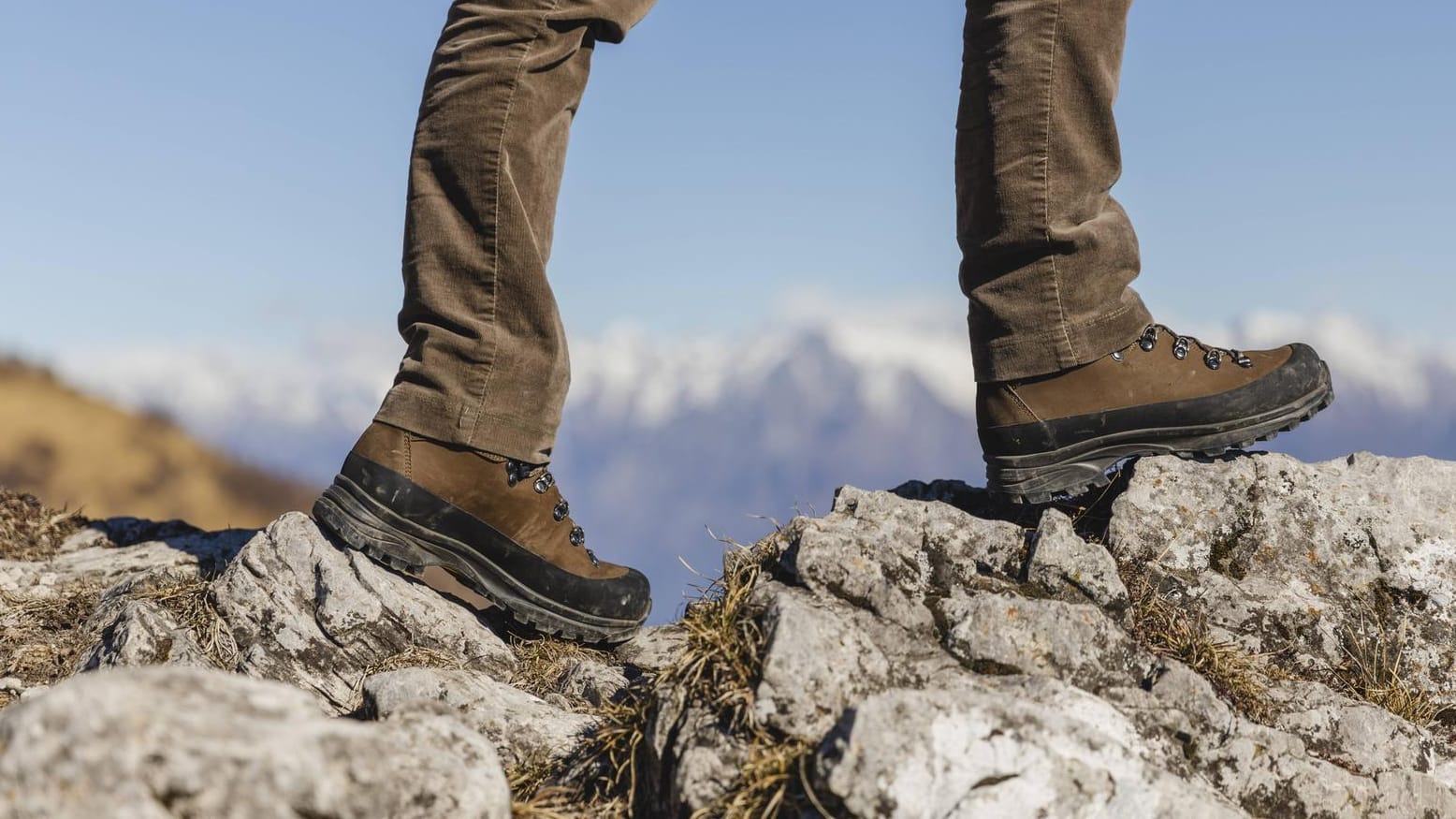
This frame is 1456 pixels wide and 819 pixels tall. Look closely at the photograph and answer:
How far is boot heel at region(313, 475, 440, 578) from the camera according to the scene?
15.4 feet

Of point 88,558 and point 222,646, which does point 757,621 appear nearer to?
point 222,646

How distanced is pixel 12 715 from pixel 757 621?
184cm

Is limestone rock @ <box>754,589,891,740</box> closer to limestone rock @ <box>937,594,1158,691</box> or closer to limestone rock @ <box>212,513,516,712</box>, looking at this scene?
limestone rock @ <box>937,594,1158,691</box>

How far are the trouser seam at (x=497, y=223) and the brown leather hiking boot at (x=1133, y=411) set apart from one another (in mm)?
1989

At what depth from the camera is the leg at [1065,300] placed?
444cm

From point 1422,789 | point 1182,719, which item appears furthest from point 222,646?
point 1422,789

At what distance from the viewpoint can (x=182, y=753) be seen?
2396mm

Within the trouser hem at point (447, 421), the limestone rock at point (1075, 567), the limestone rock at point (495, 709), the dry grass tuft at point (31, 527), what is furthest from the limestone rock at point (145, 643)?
the limestone rock at point (1075, 567)

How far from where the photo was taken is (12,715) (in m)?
2.46

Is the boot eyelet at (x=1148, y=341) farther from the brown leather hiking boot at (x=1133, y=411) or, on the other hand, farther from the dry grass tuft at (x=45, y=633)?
the dry grass tuft at (x=45, y=633)

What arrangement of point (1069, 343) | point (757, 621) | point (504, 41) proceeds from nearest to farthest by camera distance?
point (757, 621)
point (504, 41)
point (1069, 343)

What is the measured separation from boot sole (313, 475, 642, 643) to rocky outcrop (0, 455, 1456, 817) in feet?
0.34

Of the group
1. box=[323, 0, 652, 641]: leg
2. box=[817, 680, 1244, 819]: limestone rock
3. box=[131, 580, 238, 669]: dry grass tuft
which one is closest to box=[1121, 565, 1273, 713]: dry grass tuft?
box=[817, 680, 1244, 819]: limestone rock

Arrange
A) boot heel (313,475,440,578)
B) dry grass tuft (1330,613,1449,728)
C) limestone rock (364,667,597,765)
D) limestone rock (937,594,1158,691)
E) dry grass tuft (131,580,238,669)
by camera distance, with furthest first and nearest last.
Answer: boot heel (313,475,440,578) → dry grass tuft (131,580,238,669) → dry grass tuft (1330,613,1449,728) → limestone rock (364,667,597,765) → limestone rock (937,594,1158,691)
